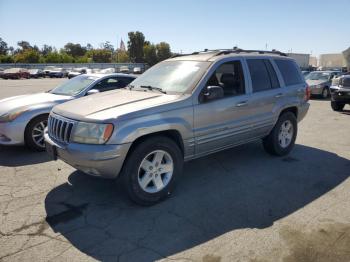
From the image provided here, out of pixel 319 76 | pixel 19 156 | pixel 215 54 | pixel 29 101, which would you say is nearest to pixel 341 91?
pixel 319 76

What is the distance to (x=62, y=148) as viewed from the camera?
12.8 ft

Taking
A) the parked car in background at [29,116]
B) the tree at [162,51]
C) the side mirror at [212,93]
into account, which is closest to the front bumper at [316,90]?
the parked car in background at [29,116]

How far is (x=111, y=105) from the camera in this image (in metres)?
4.08

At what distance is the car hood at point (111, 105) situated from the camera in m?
3.81

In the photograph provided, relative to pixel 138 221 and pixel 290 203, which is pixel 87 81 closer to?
pixel 138 221

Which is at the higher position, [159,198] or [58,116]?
[58,116]

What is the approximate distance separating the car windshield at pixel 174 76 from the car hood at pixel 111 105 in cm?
24

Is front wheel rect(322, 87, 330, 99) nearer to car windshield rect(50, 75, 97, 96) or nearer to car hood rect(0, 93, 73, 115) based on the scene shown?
car windshield rect(50, 75, 97, 96)

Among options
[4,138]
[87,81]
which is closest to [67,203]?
[4,138]

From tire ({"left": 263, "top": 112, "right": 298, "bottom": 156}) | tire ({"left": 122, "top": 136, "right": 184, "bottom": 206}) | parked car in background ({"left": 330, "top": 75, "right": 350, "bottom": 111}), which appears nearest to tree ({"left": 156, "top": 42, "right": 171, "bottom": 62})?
parked car in background ({"left": 330, "top": 75, "right": 350, "bottom": 111})

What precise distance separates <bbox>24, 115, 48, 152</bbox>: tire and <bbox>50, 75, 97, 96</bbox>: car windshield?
1.01 m

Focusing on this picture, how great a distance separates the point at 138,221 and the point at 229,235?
1048 mm

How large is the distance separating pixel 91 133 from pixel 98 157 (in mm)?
302

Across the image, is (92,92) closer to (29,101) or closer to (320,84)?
(29,101)
